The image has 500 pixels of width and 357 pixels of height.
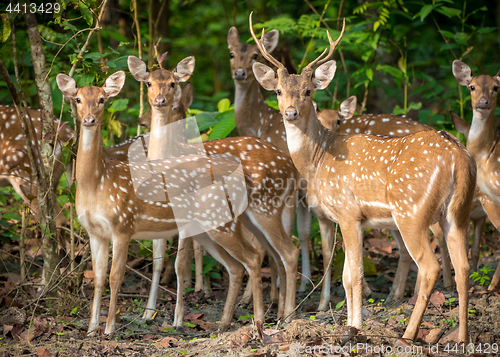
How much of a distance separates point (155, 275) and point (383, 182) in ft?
8.59

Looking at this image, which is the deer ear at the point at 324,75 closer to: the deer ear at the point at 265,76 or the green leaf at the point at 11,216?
the deer ear at the point at 265,76

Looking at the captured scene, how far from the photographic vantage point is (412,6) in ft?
33.5

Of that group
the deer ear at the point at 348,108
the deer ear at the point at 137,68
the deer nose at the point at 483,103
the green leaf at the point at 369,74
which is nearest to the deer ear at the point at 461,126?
the deer nose at the point at 483,103

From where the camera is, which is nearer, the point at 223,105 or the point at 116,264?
the point at 116,264

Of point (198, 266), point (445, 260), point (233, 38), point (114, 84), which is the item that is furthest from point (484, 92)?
point (114, 84)

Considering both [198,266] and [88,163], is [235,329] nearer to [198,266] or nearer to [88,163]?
[198,266]

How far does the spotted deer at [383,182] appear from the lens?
174 inches

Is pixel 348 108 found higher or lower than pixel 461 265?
higher

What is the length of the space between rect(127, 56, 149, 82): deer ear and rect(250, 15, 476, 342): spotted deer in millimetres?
1409

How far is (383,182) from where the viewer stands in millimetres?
4715

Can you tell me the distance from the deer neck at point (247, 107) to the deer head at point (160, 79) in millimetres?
1196

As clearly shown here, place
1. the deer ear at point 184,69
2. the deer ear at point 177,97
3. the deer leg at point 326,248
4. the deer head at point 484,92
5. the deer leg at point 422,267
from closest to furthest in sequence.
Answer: the deer leg at point 422,267, the deer head at point 484,92, the deer leg at point 326,248, the deer ear at point 184,69, the deer ear at point 177,97

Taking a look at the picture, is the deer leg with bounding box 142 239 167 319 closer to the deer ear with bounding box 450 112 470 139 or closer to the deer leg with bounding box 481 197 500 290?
the deer leg with bounding box 481 197 500 290

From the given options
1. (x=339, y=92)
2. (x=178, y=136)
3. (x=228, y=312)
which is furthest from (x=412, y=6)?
(x=228, y=312)
